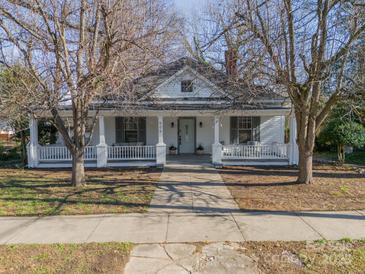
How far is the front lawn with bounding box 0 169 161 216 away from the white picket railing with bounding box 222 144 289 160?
4.07 meters

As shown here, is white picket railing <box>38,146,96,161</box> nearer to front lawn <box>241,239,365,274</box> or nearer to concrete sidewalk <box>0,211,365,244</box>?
concrete sidewalk <box>0,211,365,244</box>

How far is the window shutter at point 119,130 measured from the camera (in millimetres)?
16047

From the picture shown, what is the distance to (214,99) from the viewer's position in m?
14.9

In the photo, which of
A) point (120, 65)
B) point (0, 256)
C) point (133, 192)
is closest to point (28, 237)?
point (0, 256)

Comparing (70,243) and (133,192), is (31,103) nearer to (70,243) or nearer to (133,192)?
(133,192)

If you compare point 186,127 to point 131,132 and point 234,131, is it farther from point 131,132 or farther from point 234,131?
point 131,132

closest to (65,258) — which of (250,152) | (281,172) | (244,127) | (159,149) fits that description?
(159,149)

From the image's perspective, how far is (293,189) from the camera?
8.68m

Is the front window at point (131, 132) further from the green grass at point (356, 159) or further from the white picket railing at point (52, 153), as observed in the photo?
the green grass at point (356, 159)

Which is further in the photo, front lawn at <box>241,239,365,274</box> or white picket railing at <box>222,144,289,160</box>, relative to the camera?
white picket railing at <box>222,144,289,160</box>

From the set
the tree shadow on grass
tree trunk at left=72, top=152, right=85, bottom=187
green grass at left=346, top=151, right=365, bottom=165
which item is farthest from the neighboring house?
green grass at left=346, top=151, right=365, bottom=165

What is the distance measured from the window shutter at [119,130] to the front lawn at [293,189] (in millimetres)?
6414

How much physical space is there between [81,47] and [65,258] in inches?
215

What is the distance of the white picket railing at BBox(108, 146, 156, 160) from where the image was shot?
14379 mm
